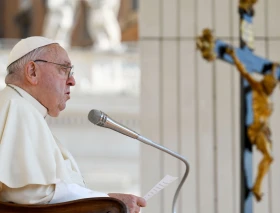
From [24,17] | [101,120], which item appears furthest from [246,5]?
[24,17]

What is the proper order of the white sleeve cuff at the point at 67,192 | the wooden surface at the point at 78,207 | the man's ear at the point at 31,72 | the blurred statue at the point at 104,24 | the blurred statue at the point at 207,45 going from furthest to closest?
the blurred statue at the point at 104,24, the blurred statue at the point at 207,45, the man's ear at the point at 31,72, the white sleeve cuff at the point at 67,192, the wooden surface at the point at 78,207

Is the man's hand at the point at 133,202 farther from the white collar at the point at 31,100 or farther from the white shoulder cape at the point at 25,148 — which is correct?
the white collar at the point at 31,100

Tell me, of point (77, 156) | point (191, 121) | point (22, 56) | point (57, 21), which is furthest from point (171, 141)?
point (57, 21)

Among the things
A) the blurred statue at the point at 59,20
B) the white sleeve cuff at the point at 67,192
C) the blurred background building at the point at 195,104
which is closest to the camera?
the white sleeve cuff at the point at 67,192

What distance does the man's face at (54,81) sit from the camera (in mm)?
1879

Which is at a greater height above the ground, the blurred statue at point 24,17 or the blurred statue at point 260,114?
the blurred statue at point 24,17

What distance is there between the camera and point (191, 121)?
3775 mm

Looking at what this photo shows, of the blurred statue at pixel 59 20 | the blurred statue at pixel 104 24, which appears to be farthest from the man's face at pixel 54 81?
the blurred statue at pixel 59 20

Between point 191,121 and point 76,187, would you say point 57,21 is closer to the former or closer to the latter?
point 191,121

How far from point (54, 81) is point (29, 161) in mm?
262

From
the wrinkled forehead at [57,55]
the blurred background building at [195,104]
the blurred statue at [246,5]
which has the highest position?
the blurred statue at [246,5]

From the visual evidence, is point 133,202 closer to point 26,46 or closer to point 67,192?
point 67,192

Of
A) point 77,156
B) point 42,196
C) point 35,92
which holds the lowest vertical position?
point 77,156

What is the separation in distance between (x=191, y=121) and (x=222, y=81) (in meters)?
0.27
